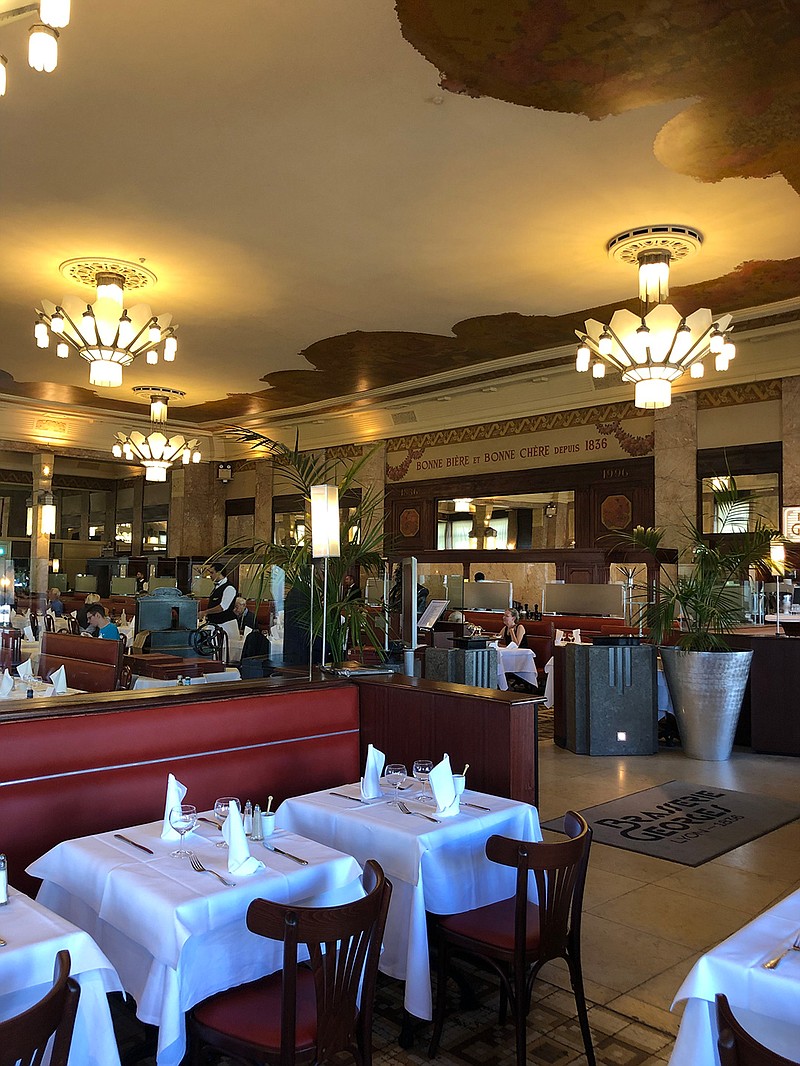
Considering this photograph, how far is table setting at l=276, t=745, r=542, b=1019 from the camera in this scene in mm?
2787

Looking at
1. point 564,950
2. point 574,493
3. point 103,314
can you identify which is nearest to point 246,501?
point 574,493

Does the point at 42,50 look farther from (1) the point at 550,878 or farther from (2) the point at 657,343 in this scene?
(2) the point at 657,343

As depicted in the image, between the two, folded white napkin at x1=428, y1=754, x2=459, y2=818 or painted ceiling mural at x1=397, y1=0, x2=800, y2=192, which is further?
painted ceiling mural at x1=397, y1=0, x2=800, y2=192

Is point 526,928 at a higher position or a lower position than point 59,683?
lower

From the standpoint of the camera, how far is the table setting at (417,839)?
2.79m

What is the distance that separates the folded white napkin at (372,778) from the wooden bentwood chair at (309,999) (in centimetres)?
93

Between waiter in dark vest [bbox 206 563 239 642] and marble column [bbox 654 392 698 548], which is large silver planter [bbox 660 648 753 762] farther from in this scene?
waiter in dark vest [bbox 206 563 239 642]

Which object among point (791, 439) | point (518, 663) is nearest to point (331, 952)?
point (518, 663)

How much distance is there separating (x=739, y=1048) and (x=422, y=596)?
685cm

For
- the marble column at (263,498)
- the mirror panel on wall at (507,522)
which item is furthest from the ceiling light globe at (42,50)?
the marble column at (263,498)

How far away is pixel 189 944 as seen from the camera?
7.35ft

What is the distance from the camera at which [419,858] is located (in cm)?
280

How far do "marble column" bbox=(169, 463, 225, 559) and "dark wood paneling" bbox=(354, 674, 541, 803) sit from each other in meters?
12.7

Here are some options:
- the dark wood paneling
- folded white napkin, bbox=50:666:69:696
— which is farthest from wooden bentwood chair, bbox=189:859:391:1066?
folded white napkin, bbox=50:666:69:696
